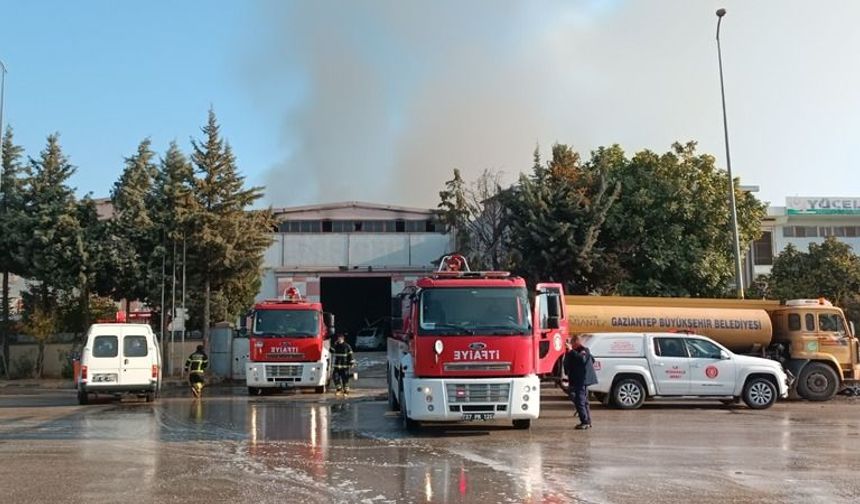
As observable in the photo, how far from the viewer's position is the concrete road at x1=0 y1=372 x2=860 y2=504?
8.60 metres

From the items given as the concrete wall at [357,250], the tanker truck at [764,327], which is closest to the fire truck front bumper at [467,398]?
the tanker truck at [764,327]

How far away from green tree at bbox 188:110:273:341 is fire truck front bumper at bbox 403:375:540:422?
60.3 feet

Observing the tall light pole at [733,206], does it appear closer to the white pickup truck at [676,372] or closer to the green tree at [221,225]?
the white pickup truck at [676,372]

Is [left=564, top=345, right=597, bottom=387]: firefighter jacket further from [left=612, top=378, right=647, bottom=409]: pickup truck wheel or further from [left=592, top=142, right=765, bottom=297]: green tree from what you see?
[left=592, top=142, right=765, bottom=297]: green tree

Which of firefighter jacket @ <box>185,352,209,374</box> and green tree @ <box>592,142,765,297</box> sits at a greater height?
green tree @ <box>592,142,765,297</box>

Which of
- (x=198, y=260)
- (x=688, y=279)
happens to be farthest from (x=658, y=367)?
(x=198, y=260)

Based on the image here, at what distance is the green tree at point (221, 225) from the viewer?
1161 inches

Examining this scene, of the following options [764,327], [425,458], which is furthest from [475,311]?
[764,327]

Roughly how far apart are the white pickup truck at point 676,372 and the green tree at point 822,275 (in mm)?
11232

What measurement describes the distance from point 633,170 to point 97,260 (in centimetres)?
2133

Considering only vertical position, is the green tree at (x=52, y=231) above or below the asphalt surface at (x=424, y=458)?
above

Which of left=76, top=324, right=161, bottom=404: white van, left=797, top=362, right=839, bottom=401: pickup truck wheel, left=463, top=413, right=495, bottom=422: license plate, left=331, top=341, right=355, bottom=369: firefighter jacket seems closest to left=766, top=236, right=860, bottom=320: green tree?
left=797, top=362, right=839, bottom=401: pickup truck wheel

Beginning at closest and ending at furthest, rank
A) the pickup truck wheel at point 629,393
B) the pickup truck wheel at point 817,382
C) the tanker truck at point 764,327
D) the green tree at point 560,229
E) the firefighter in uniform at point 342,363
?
the pickup truck wheel at point 629,393 → the pickup truck wheel at point 817,382 → the tanker truck at point 764,327 → the firefighter in uniform at point 342,363 → the green tree at point 560,229

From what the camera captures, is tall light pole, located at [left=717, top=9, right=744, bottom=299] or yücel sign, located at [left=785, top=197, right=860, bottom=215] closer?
tall light pole, located at [left=717, top=9, right=744, bottom=299]
